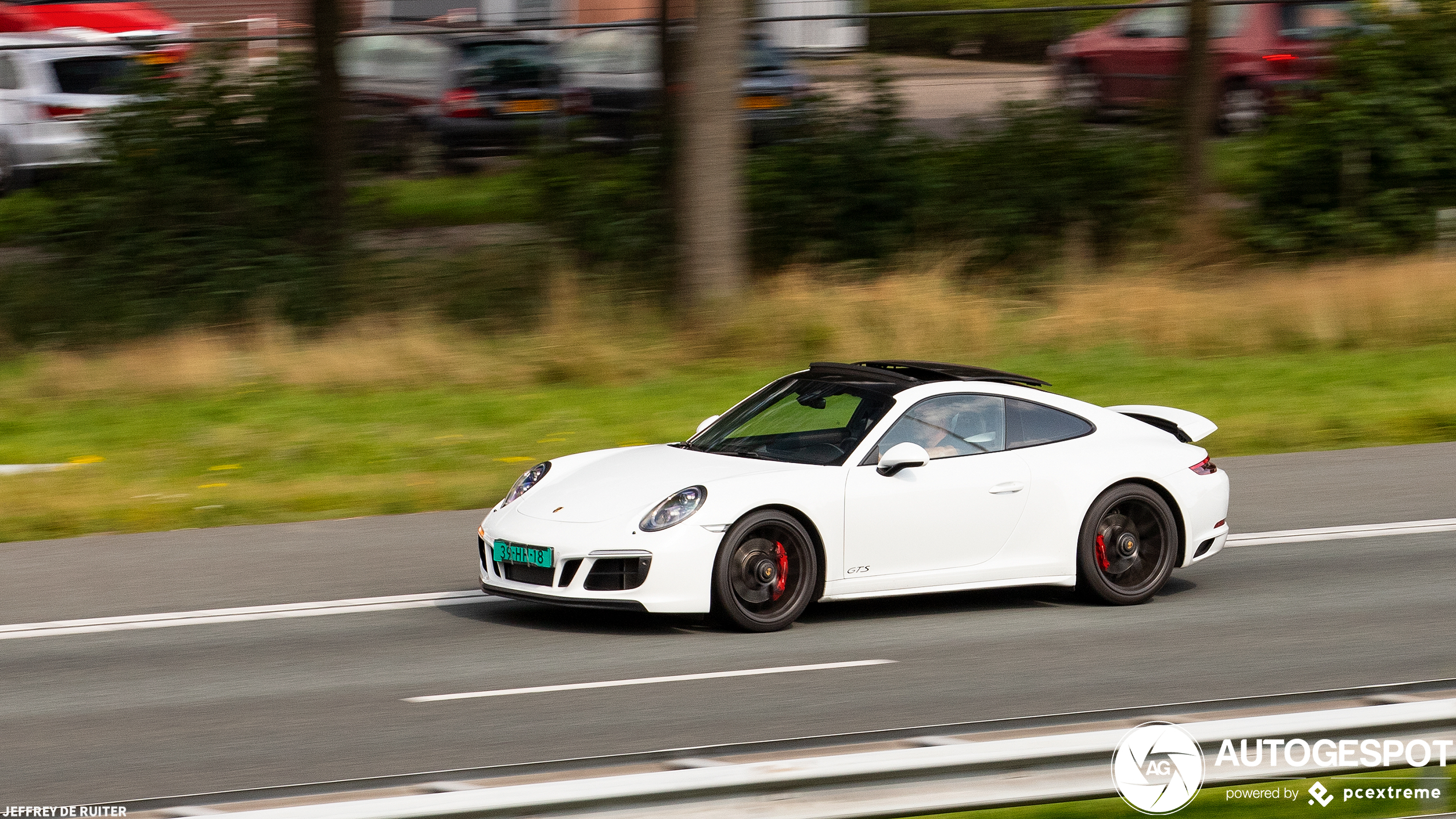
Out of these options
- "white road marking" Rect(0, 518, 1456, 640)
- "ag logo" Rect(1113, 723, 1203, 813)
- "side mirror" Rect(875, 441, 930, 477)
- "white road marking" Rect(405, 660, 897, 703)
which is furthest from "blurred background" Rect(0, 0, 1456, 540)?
"ag logo" Rect(1113, 723, 1203, 813)

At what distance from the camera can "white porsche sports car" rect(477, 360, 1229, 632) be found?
812 centimetres

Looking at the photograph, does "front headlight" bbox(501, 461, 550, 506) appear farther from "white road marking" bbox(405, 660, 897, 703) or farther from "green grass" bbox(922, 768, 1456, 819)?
"green grass" bbox(922, 768, 1456, 819)

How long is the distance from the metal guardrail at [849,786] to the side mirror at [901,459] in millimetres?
3471

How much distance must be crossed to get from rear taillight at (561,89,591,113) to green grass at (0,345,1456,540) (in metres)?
5.61

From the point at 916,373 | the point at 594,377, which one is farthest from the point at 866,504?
the point at 594,377

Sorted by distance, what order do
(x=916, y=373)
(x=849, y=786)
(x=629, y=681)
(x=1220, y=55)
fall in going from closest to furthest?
(x=849, y=786) < (x=629, y=681) < (x=916, y=373) < (x=1220, y=55)

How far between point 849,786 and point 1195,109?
1864 cm

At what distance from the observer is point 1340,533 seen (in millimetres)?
10844

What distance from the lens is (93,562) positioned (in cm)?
1037

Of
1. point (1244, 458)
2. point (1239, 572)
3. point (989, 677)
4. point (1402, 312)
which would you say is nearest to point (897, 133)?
point (1402, 312)

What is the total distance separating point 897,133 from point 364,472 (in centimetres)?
1098

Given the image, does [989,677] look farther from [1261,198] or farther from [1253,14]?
[1253,14]

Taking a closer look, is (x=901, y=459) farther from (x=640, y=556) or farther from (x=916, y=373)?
(x=640, y=556)

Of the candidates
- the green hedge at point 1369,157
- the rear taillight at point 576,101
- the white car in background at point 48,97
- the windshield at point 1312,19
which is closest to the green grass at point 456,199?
the rear taillight at point 576,101
